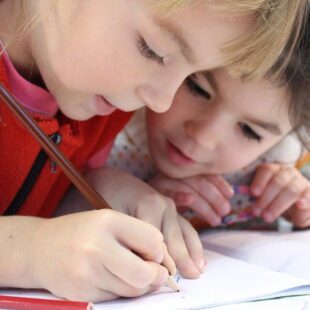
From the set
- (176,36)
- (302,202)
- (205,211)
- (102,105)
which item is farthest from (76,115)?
(302,202)

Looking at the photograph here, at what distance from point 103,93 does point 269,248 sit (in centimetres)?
26

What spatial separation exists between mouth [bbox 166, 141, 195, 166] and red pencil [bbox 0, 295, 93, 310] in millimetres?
327

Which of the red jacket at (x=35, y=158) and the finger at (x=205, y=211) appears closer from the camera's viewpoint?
the red jacket at (x=35, y=158)

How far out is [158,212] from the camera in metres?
0.58

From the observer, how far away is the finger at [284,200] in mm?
768

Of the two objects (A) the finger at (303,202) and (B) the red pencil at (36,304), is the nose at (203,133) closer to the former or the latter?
(A) the finger at (303,202)

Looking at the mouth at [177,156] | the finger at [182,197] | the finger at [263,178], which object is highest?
the mouth at [177,156]

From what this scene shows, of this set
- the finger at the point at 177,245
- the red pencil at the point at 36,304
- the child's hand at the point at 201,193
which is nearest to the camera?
the red pencil at the point at 36,304

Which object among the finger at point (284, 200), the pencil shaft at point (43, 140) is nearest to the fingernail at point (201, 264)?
the pencil shaft at point (43, 140)

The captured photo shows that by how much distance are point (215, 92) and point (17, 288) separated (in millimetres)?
314

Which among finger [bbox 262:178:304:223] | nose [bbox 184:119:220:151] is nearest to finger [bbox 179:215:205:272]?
nose [bbox 184:119:220:151]

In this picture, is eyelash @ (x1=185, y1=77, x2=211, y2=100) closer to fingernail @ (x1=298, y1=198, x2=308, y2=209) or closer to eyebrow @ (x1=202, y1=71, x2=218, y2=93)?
eyebrow @ (x1=202, y1=71, x2=218, y2=93)

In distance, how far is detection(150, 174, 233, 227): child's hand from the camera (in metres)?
0.74

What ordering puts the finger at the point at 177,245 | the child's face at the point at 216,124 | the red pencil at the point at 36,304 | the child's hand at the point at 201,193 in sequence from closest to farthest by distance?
the red pencil at the point at 36,304 → the finger at the point at 177,245 → the child's face at the point at 216,124 → the child's hand at the point at 201,193
